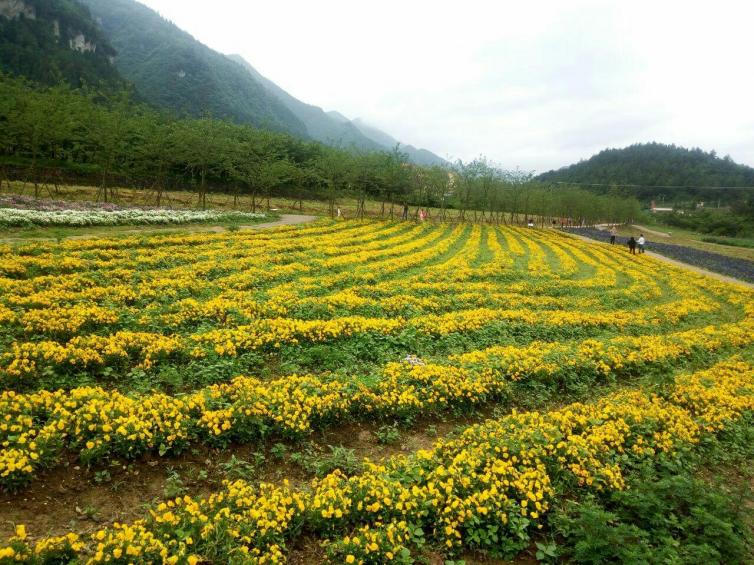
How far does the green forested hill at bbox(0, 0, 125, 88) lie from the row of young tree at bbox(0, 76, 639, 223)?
46.5 metres

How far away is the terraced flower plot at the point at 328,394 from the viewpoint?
18.0 feet

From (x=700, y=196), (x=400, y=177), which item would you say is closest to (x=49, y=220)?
(x=400, y=177)

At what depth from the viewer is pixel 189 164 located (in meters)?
58.5

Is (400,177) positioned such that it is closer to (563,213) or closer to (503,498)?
(563,213)

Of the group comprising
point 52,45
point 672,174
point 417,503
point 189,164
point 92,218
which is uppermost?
point 52,45

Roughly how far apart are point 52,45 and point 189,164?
127779 mm

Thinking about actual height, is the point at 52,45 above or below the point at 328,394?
above

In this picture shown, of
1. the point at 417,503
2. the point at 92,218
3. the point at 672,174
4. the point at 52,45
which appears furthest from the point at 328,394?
A: the point at 672,174

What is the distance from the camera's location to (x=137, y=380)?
28.6ft

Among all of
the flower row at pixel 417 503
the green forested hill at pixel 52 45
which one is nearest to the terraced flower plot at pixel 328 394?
the flower row at pixel 417 503

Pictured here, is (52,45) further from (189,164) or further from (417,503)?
(417,503)

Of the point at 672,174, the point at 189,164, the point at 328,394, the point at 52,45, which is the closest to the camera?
the point at 328,394

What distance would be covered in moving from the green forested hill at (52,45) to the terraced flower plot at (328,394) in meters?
111

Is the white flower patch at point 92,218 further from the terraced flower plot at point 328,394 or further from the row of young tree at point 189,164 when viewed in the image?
the row of young tree at point 189,164
